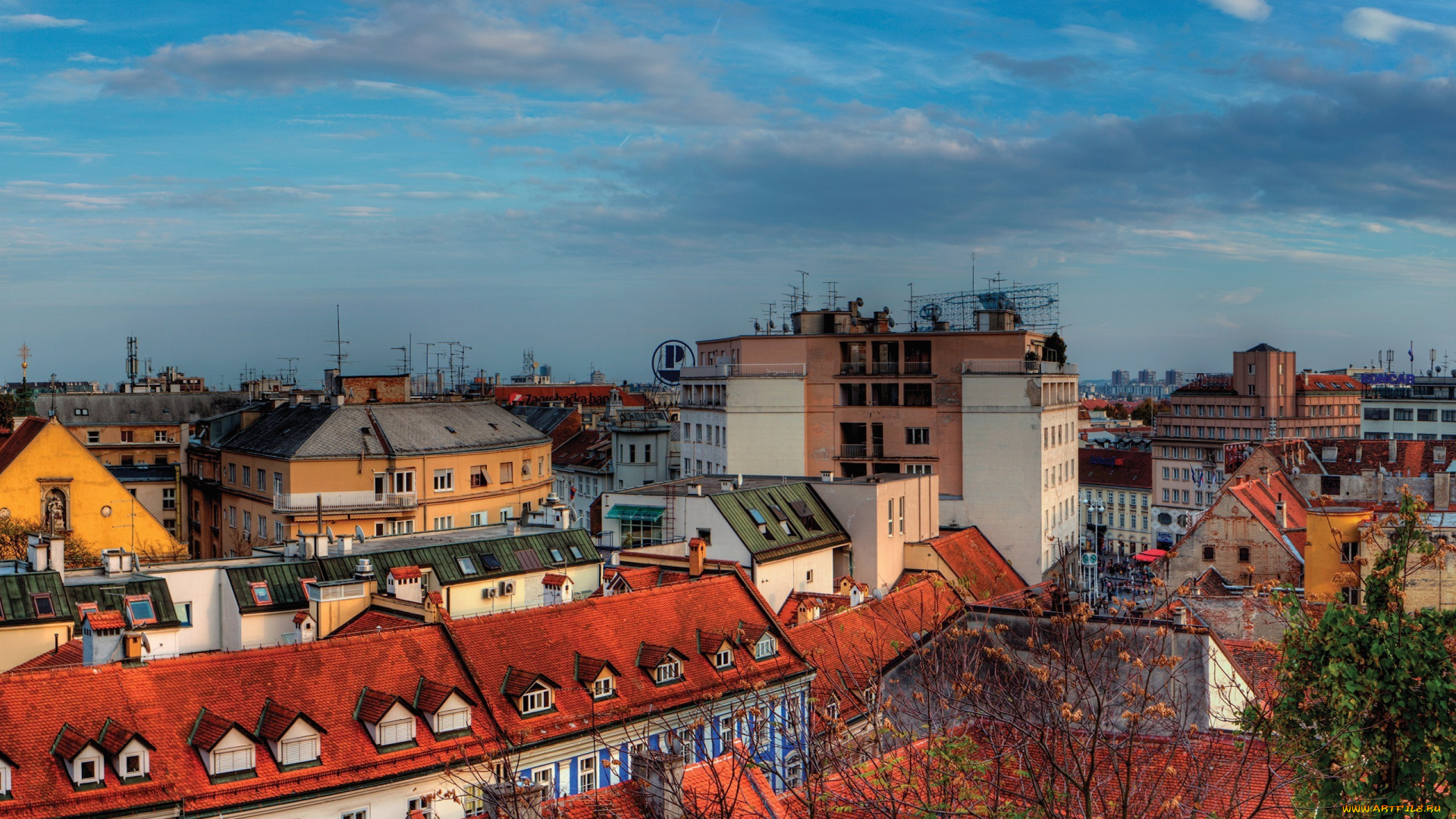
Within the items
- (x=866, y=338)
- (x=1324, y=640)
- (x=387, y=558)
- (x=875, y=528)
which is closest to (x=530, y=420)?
(x=866, y=338)

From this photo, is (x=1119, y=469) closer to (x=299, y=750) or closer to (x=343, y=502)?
(x=343, y=502)

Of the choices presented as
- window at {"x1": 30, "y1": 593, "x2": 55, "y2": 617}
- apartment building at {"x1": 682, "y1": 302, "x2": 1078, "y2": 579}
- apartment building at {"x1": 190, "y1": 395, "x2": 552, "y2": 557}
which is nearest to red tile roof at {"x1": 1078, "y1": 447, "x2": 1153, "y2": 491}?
apartment building at {"x1": 682, "y1": 302, "x2": 1078, "y2": 579}

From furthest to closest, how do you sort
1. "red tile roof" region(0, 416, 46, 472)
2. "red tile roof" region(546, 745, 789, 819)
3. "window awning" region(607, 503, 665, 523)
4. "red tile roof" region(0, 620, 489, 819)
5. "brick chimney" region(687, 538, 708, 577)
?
"red tile roof" region(0, 416, 46, 472) < "window awning" region(607, 503, 665, 523) < "brick chimney" region(687, 538, 708, 577) < "red tile roof" region(0, 620, 489, 819) < "red tile roof" region(546, 745, 789, 819)

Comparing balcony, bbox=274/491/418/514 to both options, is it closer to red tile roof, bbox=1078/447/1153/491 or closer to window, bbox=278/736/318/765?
window, bbox=278/736/318/765

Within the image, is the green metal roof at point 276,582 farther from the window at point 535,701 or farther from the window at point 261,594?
the window at point 535,701

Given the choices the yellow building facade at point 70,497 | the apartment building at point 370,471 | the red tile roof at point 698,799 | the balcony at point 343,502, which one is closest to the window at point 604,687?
the red tile roof at point 698,799

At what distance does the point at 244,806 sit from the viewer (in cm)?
2491

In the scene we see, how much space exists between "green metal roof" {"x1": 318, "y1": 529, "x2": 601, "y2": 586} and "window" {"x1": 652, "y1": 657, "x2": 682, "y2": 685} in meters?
10.7

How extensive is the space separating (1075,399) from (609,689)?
55.9m

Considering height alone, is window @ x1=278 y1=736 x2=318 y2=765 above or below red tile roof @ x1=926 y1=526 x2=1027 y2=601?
above

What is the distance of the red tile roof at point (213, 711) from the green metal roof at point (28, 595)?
955 cm

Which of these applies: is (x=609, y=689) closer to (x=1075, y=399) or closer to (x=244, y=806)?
(x=244, y=806)

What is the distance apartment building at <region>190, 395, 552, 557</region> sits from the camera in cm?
6556

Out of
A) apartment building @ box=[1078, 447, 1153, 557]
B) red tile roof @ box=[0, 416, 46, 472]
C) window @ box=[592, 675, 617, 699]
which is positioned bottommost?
apartment building @ box=[1078, 447, 1153, 557]
